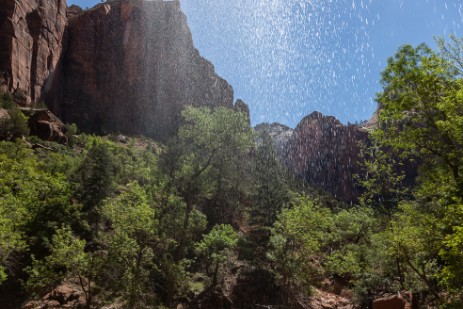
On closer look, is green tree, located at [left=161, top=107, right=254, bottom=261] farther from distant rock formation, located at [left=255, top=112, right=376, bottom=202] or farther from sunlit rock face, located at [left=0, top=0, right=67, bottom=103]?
distant rock formation, located at [left=255, top=112, right=376, bottom=202]

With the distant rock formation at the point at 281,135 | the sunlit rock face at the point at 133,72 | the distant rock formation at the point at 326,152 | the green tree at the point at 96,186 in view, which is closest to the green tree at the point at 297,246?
the green tree at the point at 96,186

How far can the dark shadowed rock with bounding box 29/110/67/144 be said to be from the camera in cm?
5316

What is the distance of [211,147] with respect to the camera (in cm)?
2808

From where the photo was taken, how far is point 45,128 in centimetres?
5362

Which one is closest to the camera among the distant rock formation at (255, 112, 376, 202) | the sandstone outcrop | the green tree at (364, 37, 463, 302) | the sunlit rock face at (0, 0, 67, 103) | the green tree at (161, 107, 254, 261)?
the green tree at (364, 37, 463, 302)

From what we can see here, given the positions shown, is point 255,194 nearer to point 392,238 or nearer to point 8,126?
point 392,238

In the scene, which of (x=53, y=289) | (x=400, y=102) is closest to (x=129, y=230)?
(x=53, y=289)

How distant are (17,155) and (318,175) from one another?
9642cm

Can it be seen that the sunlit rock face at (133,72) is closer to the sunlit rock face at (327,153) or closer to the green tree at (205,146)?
the sunlit rock face at (327,153)

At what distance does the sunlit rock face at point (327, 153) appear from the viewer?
110 metres

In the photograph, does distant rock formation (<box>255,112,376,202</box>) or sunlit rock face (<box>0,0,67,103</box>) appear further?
distant rock formation (<box>255,112,376,202</box>)

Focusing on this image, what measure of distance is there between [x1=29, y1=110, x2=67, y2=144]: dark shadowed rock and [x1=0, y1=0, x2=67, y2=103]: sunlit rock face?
9.69 meters

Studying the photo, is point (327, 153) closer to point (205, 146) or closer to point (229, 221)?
point (229, 221)

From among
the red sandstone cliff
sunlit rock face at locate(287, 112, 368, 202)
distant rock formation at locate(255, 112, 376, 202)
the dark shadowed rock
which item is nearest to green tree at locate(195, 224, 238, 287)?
the dark shadowed rock
